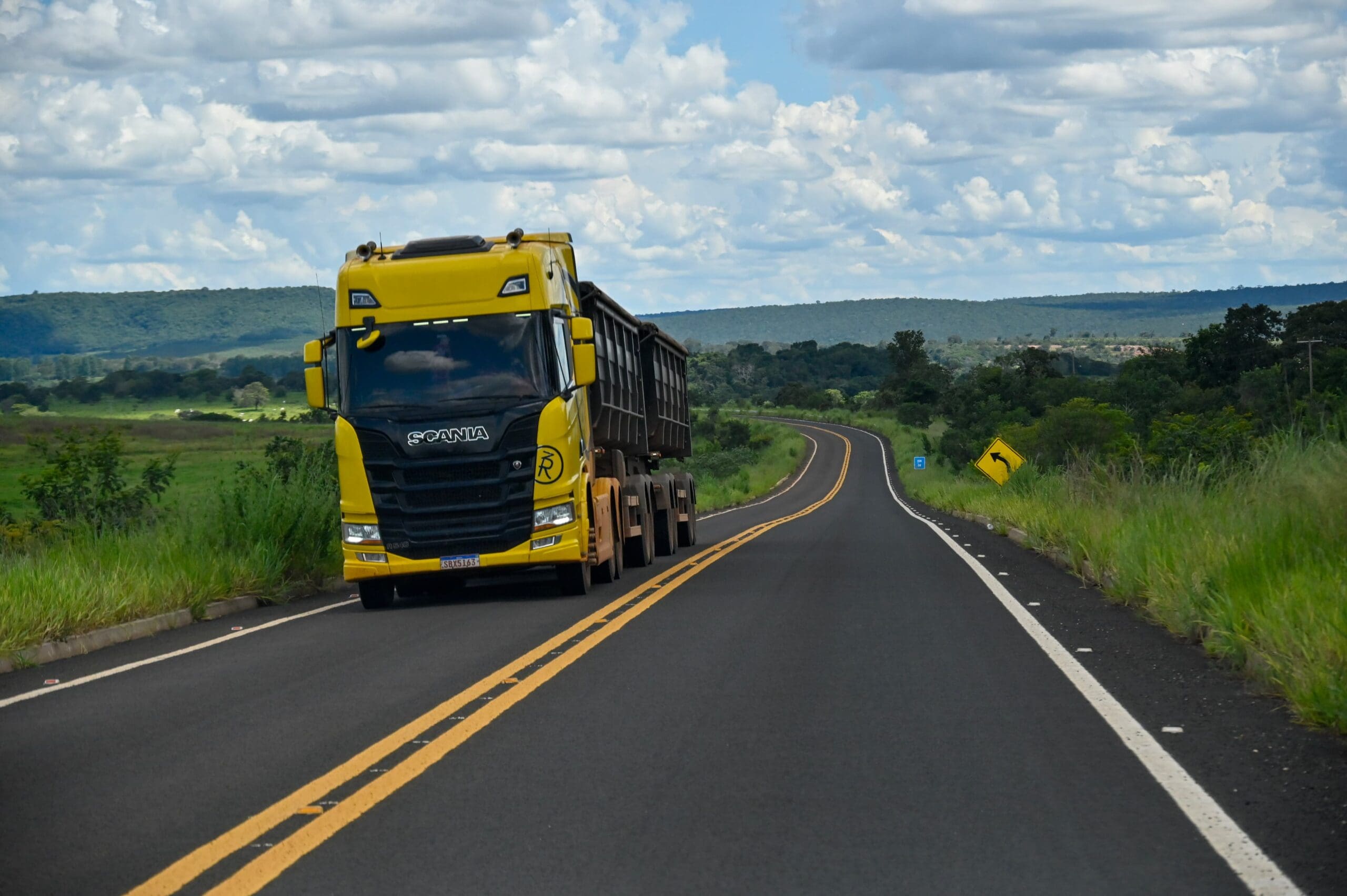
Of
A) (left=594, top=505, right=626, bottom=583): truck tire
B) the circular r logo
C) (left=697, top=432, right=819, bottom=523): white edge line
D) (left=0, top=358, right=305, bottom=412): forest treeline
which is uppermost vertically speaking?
(left=0, top=358, right=305, bottom=412): forest treeline

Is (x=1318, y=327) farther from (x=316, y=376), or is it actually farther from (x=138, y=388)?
(x=316, y=376)

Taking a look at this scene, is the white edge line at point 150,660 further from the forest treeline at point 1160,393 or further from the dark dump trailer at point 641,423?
the forest treeline at point 1160,393

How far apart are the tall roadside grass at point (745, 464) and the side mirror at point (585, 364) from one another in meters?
36.2

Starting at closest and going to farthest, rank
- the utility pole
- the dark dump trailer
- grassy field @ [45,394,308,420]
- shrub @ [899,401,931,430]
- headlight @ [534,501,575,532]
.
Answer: headlight @ [534,501,575,532] → the dark dump trailer → the utility pole → grassy field @ [45,394,308,420] → shrub @ [899,401,931,430]

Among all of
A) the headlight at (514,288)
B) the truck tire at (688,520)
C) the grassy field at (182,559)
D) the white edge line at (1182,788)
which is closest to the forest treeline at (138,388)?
the truck tire at (688,520)

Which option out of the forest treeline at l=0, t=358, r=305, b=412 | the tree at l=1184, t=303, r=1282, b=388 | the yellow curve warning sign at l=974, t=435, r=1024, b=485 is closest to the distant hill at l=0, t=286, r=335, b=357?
the forest treeline at l=0, t=358, r=305, b=412

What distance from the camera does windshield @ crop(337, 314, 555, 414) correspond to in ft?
51.3

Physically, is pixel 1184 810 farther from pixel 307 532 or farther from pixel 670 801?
pixel 307 532

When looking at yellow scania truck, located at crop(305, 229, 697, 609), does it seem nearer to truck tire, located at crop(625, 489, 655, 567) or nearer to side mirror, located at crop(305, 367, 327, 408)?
side mirror, located at crop(305, 367, 327, 408)

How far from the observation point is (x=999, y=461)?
38.8m

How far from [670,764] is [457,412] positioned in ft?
27.9

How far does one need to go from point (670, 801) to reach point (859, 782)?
3.03 ft

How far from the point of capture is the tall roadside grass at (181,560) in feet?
42.5

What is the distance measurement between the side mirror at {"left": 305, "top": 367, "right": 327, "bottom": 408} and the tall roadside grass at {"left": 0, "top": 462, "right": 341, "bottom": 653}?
83.8 inches
